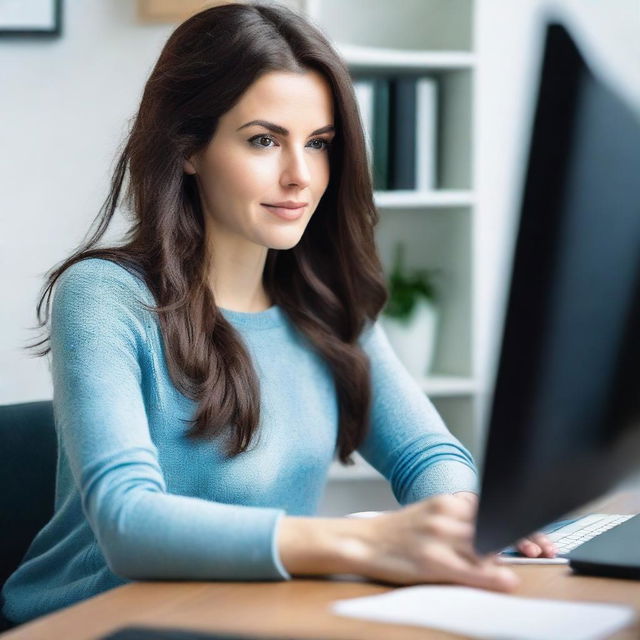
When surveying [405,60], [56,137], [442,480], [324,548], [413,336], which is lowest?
[413,336]

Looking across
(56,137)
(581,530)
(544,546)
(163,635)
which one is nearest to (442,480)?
(581,530)

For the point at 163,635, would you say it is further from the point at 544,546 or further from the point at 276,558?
the point at 544,546

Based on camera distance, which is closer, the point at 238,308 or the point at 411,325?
the point at 238,308

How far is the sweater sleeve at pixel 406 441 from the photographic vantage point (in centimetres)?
143

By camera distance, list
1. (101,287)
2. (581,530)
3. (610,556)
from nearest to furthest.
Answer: (610,556), (581,530), (101,287)

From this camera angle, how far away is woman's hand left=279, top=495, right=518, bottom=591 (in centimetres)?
91

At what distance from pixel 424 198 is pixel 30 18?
1.13m

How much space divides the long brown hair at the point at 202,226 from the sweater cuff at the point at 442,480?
0.58 feet

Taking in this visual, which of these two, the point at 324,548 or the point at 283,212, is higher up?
the point at 283,212

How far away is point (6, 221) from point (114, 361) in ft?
5.67

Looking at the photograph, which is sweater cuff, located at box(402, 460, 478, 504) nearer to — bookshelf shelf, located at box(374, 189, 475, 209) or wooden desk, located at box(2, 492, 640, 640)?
wooden desk, located at box(2, 492, 640, 640)

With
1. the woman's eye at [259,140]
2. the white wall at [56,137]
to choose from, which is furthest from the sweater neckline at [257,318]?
the white wall at [56,137]

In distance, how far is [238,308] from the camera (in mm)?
1575

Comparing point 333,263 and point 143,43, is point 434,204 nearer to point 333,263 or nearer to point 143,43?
point 143,43
